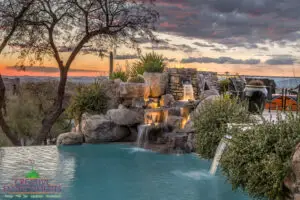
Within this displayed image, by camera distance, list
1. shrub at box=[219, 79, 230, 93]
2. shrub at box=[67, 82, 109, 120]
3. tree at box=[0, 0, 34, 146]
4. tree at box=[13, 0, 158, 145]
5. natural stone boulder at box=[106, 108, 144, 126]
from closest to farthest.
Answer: tree at box=[0, 0, 34, 146] < tree at box=[13, 0, 158, 145] < natural stone boulder at box=[106, 108, 144, 126] < shrub at box=[67, 82, 109, 120] < shrub at box=[219, 79, 230, 93]

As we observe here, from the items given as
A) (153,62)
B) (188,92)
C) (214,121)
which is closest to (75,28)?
(153,62)

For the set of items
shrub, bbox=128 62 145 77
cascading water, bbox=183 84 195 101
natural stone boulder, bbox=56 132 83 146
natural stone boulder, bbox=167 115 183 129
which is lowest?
natural stone boulder, bbox=56 132 83 146

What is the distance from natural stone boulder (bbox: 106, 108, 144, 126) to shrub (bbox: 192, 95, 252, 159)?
6101 millimetres

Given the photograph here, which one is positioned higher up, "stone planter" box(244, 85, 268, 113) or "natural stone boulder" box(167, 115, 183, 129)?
"stone planter" box(244, 85, 268, 113)

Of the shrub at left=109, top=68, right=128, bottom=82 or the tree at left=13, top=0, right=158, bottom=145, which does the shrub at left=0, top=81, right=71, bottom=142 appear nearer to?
the shrub at left=109, top=68, right=128, bottom=82

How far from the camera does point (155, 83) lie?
17359mm

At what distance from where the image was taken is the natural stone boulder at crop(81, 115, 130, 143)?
15.1 metres

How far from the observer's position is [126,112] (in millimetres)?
15438

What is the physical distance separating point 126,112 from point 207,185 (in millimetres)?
7476

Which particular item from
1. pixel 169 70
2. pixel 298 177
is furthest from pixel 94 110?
pixel 298 177

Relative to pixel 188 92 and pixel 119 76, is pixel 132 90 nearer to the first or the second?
pixel 119 76

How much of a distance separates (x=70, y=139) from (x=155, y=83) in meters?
5.08

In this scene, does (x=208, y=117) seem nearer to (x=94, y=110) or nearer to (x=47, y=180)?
(x=47, y=180)

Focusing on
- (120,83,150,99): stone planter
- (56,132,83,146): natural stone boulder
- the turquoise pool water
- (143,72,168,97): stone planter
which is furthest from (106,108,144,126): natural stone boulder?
(143,72,168,97): stone planter
